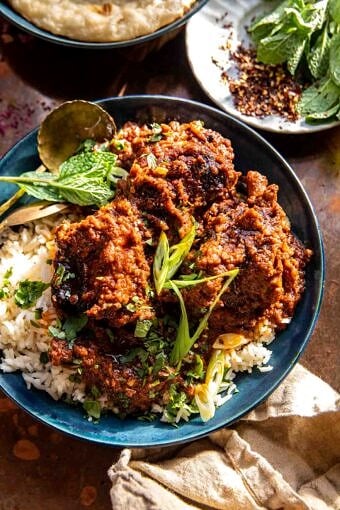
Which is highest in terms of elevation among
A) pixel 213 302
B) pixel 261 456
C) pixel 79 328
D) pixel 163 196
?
pixel 163 196

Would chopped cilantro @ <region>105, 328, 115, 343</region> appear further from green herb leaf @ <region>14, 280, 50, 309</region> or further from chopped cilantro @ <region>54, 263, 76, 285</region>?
green herb leaf @ <region>14, 280, 50, 309</region>

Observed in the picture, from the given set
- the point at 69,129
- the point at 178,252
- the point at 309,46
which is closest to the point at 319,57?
the point at 309,46

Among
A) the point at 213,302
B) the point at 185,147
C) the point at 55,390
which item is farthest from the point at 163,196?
the point at 55,390

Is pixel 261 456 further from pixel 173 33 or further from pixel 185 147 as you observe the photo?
pixel 173 33

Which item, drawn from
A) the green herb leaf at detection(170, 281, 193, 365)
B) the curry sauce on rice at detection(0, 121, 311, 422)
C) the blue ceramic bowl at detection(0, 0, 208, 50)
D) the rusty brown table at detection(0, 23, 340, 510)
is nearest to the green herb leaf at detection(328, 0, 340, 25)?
the rusty brown table at detection(0, 23, 340, 510)

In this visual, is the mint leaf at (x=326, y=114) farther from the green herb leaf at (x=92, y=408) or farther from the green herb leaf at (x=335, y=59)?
the green herb leaf at (x=92, y=408)

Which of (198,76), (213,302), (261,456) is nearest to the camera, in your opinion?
(213,302)
